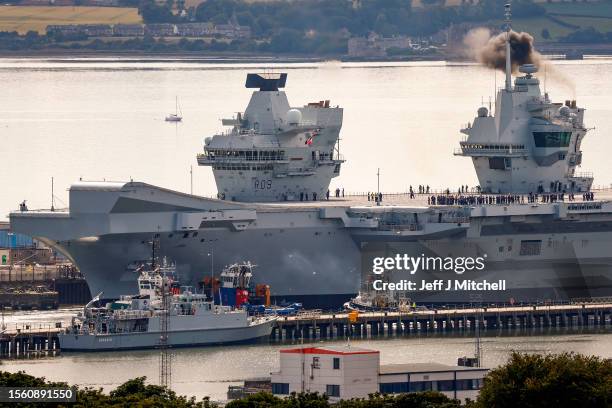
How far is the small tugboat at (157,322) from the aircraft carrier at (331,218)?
94.7 inches

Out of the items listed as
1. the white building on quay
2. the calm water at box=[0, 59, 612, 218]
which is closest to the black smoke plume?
the calm water at box=[0, 59, 612, 218]

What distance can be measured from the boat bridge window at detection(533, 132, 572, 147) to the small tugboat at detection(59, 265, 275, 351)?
44.0 ft

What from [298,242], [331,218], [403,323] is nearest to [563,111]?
[331,218]

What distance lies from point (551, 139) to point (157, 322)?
54.9 ft

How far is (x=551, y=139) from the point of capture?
74.7m

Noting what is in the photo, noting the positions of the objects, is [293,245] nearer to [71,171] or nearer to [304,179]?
[304,179]

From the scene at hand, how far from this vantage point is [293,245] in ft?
229

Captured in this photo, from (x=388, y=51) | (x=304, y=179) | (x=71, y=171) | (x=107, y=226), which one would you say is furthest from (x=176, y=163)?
(x=388, y=51)

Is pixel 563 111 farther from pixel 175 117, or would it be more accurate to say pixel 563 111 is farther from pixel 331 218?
pixel 175 117

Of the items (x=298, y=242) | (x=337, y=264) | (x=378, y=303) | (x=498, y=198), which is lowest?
(x=378, y=303)

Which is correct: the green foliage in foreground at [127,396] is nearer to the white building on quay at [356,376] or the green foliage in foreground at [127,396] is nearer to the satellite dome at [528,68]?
the white building on quay at [356,376]

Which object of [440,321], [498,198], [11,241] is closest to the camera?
[440,321]

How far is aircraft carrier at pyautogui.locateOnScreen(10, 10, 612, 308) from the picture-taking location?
221ft

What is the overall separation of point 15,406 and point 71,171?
203ft
